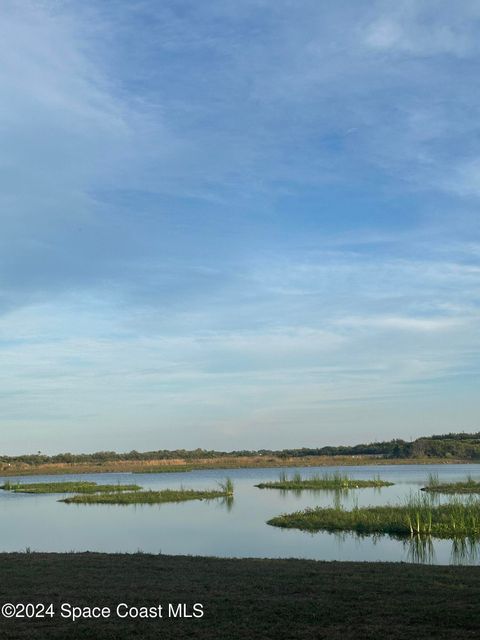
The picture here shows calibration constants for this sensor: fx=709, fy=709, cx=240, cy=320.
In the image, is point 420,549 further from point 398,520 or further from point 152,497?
point 152,497

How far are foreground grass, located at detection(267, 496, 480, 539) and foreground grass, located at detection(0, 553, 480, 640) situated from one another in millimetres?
9772

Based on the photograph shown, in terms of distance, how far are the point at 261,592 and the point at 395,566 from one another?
3.71 m

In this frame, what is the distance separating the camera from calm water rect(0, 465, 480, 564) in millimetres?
19531

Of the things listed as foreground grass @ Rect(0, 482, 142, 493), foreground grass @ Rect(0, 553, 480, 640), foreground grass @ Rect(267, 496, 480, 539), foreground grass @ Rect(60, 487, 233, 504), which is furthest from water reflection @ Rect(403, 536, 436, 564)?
foreground grass @ Rect(0, 482, 142, 493)

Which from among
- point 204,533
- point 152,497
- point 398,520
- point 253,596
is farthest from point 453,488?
point 253,596

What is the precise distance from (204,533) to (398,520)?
6.71 meters

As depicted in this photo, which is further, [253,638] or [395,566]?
[395,566]

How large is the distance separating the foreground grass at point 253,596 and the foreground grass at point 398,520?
9.77 meters

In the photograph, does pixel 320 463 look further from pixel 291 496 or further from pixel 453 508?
pixel 453 508

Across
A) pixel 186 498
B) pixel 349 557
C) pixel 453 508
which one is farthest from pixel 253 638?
pixel 186 498

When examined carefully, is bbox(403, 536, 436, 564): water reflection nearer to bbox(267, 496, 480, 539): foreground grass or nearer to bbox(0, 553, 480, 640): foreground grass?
bbox(267, 496, 480, 539): foreground grass

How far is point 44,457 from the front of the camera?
401 feet

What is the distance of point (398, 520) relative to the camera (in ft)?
79.0


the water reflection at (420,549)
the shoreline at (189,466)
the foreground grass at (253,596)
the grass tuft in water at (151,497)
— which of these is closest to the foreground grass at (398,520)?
the water reflection at (420,549)
